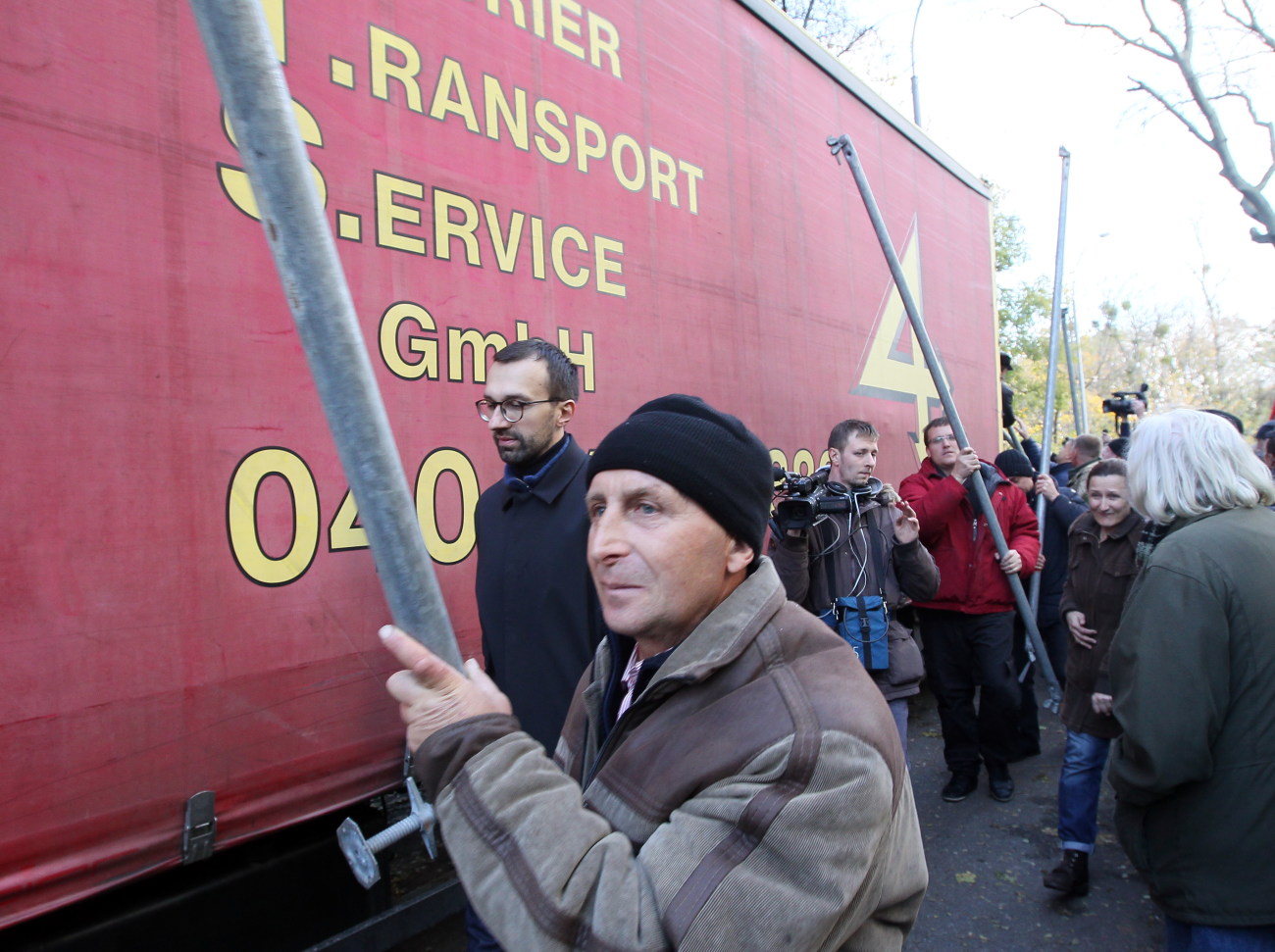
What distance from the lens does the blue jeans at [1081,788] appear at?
10.2 ft

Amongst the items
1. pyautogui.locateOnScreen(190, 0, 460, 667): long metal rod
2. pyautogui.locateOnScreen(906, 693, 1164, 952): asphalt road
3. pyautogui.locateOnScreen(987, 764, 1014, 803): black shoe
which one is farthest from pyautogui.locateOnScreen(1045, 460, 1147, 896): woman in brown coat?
pyautogui.locateOnScreen(190, 0, 460, 667): long metal rod

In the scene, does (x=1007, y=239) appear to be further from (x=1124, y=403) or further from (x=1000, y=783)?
(x=1000, y=783)

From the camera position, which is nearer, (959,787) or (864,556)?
(864,556)

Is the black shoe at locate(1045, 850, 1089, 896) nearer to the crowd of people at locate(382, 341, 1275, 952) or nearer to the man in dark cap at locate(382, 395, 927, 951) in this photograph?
the crowd of people at locate(382, 341, 1275, 952)

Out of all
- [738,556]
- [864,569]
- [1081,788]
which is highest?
[738,556]

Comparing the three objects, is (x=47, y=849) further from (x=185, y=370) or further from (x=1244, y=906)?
(x=1244, y=906)

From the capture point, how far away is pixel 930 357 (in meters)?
3.43

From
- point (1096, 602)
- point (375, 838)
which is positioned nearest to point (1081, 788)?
point (1096, 602)

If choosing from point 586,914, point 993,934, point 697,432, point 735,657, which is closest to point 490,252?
point 697,432

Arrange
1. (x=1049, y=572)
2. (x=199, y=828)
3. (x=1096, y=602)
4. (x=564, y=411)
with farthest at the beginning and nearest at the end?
(x=1049, y=572) → (x=1096, y=602) → (x=564, y=411) → (x=199, y=828)

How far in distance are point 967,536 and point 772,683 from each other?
352cm

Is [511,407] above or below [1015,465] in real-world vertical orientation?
above

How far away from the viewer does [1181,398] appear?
1635 inches

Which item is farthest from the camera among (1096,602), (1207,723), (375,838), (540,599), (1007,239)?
(1007,239)
